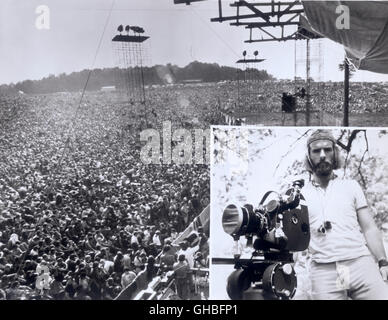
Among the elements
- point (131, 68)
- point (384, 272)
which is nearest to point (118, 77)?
point (131, 68)

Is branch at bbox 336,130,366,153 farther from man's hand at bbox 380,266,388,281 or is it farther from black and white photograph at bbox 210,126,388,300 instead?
man's hand at bbox 380,266,388,281

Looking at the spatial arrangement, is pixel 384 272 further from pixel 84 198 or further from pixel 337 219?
pixel 84 198

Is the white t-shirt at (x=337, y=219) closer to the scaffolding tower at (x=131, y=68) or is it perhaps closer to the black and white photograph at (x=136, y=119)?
the black and white photograph at (x=136, y=119)

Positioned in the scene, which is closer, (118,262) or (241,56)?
(118,262)

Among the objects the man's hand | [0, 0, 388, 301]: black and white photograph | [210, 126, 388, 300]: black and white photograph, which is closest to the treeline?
[0, 0, 388, 301]: black and white photograph
